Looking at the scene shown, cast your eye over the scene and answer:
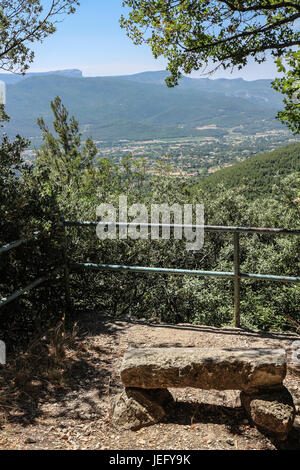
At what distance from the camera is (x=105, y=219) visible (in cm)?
752

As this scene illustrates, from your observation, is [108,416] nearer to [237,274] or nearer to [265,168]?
[237,274]

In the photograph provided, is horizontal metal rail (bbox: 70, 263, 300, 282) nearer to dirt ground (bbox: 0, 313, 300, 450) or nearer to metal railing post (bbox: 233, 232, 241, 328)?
metal railing post (bbox: 233, 232, 241, 328)

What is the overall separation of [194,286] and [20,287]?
680cm

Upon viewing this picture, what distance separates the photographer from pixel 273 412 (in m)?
2.28

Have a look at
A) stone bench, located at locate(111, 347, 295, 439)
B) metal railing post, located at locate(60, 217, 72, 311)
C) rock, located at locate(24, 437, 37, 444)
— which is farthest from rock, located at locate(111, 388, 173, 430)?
metal railing post, located at locate(60, 217, 72, 311)

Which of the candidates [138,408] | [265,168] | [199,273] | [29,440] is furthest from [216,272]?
[265,168]

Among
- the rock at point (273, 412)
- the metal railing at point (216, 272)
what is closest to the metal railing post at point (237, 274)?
the metal railing at point (216, 272)

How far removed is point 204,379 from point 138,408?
494mm

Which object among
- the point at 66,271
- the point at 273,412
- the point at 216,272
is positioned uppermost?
the point at 216,272

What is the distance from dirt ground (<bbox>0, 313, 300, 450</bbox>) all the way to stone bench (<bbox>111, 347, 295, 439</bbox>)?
0.10m

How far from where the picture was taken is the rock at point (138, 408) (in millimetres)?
2512

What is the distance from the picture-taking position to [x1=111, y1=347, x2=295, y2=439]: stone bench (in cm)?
236

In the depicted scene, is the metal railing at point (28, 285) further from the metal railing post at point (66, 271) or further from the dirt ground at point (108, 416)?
the dirt ground at point (108, 416)

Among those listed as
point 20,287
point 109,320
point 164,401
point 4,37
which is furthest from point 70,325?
point 4,37
